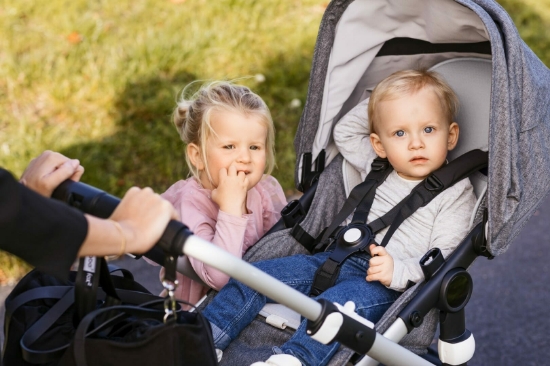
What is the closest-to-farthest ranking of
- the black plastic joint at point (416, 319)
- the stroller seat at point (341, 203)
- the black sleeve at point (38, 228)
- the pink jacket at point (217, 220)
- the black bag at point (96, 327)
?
1. the black sleeve at point (38, 228)
2. the black bag at point (96, 327)
3. the black plastic joint at point (416, 319)
4. the stroller seat at point (341, 203)
5. the pink jacket at point (217, 220)

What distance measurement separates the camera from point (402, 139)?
2801 mm

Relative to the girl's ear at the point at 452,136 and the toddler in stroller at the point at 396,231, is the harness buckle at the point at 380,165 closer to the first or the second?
the toddler in stroller at the point at 396,231

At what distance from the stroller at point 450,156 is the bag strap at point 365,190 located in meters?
0.09

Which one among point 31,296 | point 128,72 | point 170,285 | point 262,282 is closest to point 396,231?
point 262,282

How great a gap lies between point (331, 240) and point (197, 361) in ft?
3.74

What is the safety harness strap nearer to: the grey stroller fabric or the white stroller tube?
the grey stroller fabric

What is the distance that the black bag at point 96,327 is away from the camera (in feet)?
5.77

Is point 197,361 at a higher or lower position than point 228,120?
lower

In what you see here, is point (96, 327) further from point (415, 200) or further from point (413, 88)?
point (413, 88)

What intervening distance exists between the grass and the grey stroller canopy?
174 centimetres

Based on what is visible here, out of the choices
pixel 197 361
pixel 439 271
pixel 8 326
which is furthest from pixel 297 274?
pixel 8 326

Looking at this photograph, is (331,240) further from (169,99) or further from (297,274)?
(169,99)

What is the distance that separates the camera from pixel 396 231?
2748 mm

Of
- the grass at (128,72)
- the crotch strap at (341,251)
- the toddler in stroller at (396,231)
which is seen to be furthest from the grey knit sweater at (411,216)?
the grass at (128,72)
